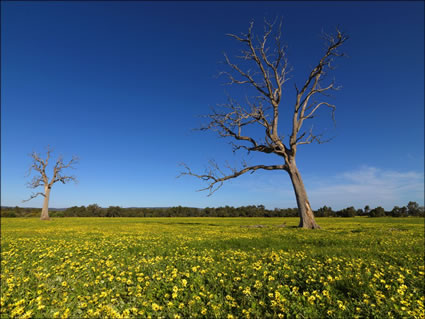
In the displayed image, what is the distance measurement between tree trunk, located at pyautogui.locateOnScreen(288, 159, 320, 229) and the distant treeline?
178 feet

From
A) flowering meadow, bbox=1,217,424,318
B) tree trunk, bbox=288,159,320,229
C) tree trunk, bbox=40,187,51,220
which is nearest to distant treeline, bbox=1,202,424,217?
tree trunk, bbox=40,187,51,220

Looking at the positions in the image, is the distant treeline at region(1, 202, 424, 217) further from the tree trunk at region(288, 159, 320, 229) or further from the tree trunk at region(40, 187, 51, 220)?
the tree trunk at region(288, 159, 320, 229)

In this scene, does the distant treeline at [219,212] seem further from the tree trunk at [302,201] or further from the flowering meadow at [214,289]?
the flowering meadow at [214,289]

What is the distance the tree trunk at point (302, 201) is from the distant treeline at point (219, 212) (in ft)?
178

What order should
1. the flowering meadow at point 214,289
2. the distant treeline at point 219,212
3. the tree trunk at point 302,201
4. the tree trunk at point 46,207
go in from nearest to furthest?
the flowering meadow at point 214,289
the tree trunk at point 302,201
the tree trunk at point 46,207
the distant treeline at point 219,212

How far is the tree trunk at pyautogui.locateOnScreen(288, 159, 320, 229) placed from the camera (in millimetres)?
19141

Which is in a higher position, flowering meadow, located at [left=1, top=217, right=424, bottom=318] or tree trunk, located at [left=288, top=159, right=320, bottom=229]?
tree trunk, located at [left=288, top=159, right=320, bottom=229]

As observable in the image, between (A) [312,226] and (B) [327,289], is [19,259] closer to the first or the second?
(B) [327,289]

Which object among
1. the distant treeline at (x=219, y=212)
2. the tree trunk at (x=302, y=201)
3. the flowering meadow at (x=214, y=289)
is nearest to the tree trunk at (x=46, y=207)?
the distant treeline at (x=219, y=212)

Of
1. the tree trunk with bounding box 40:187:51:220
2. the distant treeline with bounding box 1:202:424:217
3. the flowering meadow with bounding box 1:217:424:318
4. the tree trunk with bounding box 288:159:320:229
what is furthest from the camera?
the distant treeline with bounding box 1:202:424:217

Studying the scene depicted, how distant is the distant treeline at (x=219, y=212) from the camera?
68.2 metres

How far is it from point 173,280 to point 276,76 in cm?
2146

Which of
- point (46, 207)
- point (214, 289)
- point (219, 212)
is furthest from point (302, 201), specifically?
point (219, 212)

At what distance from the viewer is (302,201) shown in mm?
19391
